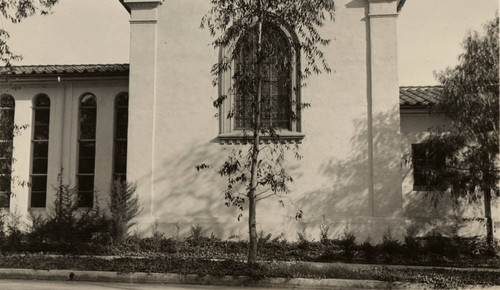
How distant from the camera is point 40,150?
1656 centimetres

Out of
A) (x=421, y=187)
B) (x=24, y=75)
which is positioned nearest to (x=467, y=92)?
(x=421, y=187)

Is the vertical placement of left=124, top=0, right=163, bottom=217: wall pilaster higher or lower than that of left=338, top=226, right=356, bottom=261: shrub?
higher

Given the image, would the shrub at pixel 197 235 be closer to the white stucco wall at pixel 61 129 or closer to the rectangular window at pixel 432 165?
the white stucco wall at pixel 61 129

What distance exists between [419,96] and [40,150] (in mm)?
12851

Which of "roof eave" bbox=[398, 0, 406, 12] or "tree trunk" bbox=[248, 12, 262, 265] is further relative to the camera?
"roof eave" bbox=[398, 0, 406, 12]

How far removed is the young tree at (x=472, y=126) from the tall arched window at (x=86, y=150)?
1071 centimetres

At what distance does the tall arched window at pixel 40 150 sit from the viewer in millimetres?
16297

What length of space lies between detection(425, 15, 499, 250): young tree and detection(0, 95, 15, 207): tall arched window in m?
13.0

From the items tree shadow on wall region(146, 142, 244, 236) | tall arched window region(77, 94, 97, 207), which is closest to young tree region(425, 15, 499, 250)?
tree shadow on wall region(146, 142, 244, 236)

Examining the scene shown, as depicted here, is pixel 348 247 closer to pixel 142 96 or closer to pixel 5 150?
pixel 142 96

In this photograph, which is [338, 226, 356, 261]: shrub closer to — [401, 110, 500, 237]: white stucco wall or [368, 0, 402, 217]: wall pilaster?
[368, 0, 402, 217]: wall pilaster

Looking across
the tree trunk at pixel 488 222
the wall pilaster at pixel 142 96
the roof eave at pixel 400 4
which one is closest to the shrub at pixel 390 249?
the tree trunk at pixel 488 222

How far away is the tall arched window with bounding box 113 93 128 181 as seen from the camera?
16.1 metres

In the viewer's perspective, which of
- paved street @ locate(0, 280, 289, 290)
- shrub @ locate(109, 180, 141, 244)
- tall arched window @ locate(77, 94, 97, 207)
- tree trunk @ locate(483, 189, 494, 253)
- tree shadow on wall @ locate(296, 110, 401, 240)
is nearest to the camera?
paved street @ locate(0, 280, 289, 290)
